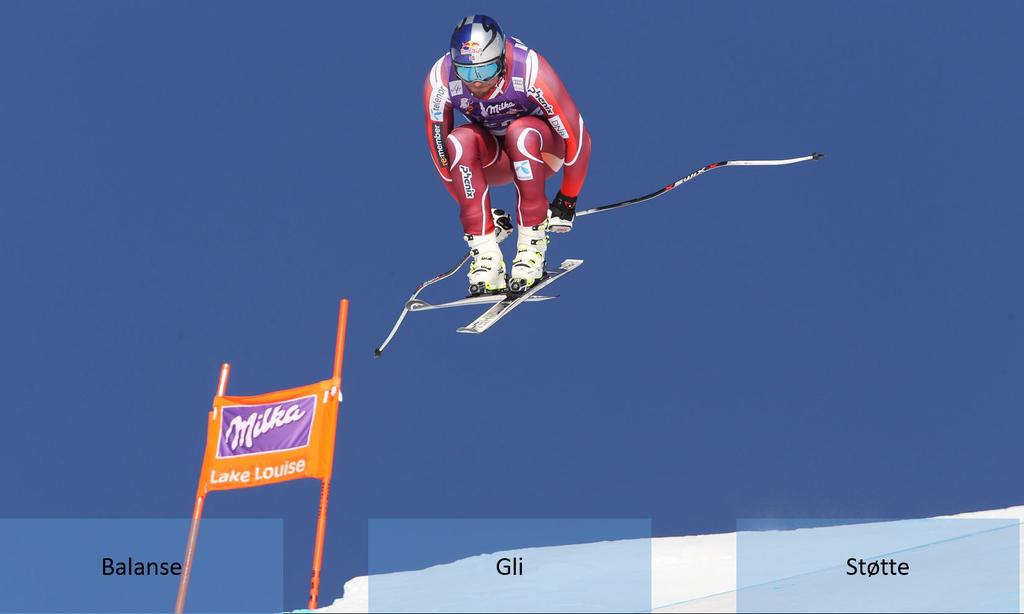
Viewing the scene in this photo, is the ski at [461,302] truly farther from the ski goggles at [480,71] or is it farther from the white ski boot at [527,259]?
the ski goggles at [480,71]

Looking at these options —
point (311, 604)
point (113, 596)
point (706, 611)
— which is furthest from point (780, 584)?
point (113, 596)

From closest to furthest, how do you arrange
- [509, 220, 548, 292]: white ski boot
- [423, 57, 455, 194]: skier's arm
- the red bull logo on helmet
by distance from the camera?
the red bull logo on helmet
[423, 57, 455, 194]: skier's arm
[509, 220, 548, 292]: white ski boot

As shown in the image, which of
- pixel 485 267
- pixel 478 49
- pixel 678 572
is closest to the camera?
pixel 478 49

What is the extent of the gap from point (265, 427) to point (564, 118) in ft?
4.74

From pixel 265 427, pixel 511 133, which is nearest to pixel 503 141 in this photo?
pixel 511 133

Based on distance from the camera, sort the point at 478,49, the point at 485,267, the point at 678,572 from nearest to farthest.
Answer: the point at 478,49
the point at 485,267
the point at 678,572

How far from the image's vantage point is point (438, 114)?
17.3 ft

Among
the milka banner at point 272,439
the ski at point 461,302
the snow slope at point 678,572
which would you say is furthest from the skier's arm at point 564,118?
the snow slope at point 678,572

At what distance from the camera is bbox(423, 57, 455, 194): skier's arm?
5.23 meters

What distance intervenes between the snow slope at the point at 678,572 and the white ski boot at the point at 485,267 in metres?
1.07

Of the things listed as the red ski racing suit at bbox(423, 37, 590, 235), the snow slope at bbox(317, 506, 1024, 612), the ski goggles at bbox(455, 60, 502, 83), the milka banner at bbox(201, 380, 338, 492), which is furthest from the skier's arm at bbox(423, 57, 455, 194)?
the snow slope at bbox(317, 506, 1024, 612)

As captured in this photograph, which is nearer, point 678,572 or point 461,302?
point 461,302

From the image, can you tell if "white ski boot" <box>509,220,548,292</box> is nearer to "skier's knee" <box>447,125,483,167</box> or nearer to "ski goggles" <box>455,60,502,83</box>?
"skier's knee" <box>447,125,483,167</box>

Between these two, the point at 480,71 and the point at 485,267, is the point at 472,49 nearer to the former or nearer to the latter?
the point at 480,71
